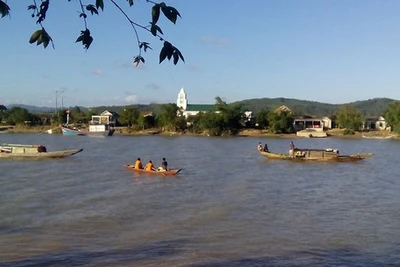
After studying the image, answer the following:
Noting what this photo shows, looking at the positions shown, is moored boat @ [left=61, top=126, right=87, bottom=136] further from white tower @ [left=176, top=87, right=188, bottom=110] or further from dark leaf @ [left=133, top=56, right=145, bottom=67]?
dark leaf @ [left=133, top=56, right=145, bottom=67]

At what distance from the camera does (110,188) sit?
1878 centimetres

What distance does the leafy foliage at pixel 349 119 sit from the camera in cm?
7638

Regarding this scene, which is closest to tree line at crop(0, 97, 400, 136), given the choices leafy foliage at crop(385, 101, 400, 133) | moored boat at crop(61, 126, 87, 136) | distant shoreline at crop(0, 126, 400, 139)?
leafy foliage at crop(385, 101, 400, 133)

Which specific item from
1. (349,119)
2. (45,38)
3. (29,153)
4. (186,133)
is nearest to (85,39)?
(45,38)

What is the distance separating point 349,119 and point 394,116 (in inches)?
311

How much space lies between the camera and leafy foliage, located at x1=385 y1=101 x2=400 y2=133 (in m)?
69.5

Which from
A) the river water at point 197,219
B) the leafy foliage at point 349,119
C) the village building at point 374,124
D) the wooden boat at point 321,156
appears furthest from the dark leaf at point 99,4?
the village building at point 374,124

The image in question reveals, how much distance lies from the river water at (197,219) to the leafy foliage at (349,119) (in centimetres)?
5382

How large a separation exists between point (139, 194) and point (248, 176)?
7.27 m

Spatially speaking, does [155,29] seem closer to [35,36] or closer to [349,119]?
[35,36]

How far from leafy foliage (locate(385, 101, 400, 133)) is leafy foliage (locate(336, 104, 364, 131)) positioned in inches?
170

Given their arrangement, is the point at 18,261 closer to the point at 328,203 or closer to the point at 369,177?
the point at 328,203

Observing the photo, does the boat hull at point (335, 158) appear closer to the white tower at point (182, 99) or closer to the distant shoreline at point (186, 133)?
the distant shoreline at point (186, 133)

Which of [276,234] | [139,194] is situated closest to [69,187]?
[139,194]
